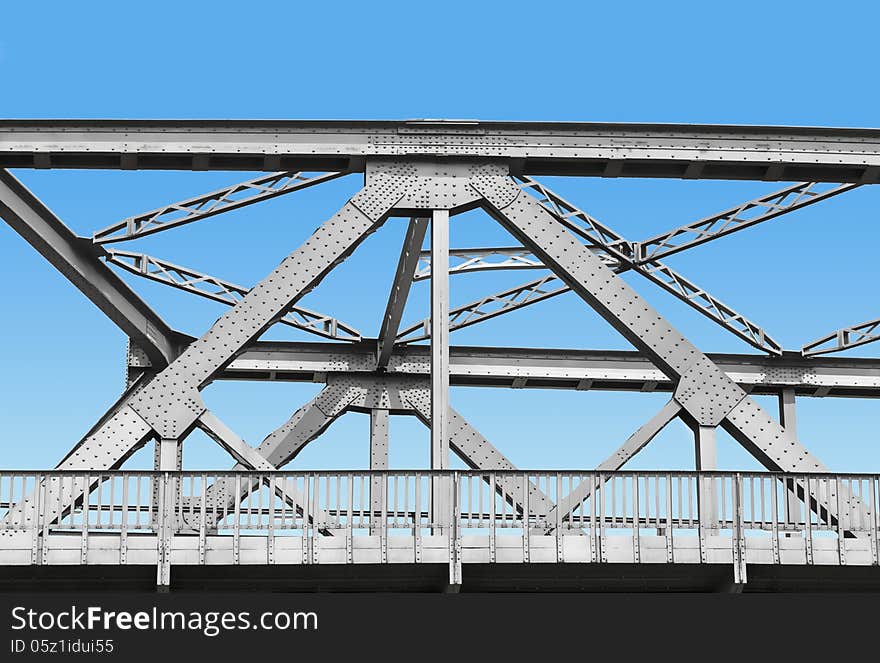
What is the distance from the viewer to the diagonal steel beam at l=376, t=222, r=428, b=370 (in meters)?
27.5

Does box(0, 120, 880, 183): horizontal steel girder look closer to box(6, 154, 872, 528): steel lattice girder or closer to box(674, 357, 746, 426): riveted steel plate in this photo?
box(6, 154, 872, 528): steel lattice girder

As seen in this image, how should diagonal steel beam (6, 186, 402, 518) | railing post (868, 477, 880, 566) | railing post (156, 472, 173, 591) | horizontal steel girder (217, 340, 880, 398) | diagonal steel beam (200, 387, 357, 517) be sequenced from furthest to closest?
horizontal steel girder (217, 340, 880, 398) < diagonal steel beam (200, 387, 357, 517) < diagonal steel beam (6, 186, 402, 518) < railing post (868, 477, 880, 566) < railing post (156, 472, 173, 591)

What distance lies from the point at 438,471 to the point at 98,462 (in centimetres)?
474

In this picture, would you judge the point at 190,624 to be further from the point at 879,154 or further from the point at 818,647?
the point at 879,154

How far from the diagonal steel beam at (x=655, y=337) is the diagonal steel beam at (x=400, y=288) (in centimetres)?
170

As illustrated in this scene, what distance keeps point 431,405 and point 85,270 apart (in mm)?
7894

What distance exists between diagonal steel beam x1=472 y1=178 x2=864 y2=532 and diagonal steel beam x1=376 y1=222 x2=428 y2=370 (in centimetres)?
170

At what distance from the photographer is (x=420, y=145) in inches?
1009

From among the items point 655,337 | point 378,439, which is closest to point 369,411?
point 378,439

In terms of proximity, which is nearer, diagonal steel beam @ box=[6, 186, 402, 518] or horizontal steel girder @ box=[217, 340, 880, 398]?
diagonal steel beam @ box=[6, 186, 402, 518]

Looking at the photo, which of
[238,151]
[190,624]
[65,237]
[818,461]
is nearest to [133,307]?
[65,237]

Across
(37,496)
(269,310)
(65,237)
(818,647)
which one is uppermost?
(65,237)

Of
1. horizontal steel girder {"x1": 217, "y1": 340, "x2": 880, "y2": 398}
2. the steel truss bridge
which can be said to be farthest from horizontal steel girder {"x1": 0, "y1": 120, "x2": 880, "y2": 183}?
horizontal steel girder {"x1": 217, "y1": 340, "x2": 880, "y2": 398}

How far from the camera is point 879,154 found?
1033 inches
